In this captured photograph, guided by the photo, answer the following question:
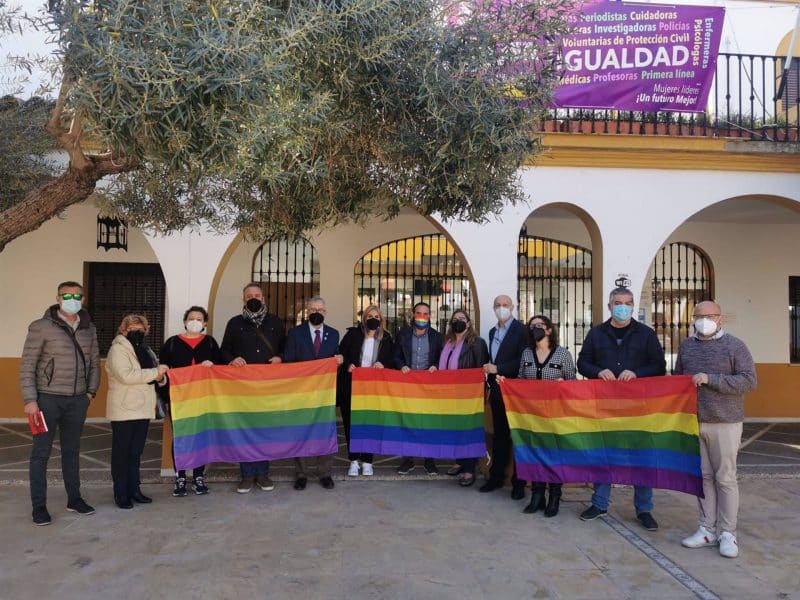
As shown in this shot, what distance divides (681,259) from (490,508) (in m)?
7.74

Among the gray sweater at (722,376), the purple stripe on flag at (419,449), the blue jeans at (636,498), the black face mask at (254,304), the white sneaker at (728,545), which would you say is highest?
the black face mask at (254,304)

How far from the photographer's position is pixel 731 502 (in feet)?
15.4

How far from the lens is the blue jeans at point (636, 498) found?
5.33m

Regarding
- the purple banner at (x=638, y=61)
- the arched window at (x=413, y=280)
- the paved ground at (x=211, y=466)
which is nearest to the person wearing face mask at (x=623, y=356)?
the paved ground at (x=211, y=466)

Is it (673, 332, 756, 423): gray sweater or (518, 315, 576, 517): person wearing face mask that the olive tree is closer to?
(518, 315, 576, 517): person wearing face mask

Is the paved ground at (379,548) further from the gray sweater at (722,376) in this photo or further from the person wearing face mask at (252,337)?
the person wearing face mask at (252,337)

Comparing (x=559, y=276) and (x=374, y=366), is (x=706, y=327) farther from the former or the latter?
(x=559, y=276)

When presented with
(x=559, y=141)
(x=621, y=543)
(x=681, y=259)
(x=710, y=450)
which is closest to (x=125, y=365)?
(x=621, y=543)

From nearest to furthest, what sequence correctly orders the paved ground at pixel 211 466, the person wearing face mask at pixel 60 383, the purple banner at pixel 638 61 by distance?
the person wearing face mask at pixel 60 383, the paved ground at pixel 211 466, the purple banner at pixel 638 61

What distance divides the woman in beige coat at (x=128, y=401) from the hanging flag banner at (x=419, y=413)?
6.61 ft

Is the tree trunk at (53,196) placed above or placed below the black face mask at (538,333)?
above

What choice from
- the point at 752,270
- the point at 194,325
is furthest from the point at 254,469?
the point at 752,270

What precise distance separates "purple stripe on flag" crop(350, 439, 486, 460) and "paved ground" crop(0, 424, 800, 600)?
0.33 metres

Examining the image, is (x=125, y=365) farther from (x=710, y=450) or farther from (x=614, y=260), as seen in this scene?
(x=614, y=260)
